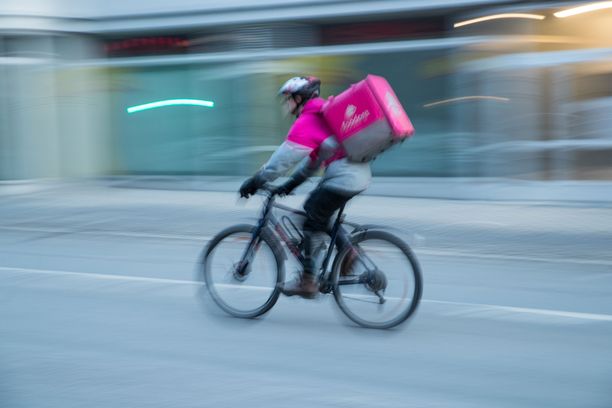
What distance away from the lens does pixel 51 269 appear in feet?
28.1

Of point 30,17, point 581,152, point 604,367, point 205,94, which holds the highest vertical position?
point 30,17

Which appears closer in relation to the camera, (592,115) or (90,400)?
(90,400)

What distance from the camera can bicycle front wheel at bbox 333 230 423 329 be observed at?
593 cm

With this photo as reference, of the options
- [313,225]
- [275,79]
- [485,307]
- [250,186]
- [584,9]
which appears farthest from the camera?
[275,79]

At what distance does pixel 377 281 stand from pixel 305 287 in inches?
20.4

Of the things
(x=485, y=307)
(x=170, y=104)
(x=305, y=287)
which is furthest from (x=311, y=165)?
(x=170, y=104)

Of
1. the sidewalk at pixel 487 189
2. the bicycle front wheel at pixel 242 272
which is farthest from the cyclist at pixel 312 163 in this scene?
the sidewalk at pixel 487 189

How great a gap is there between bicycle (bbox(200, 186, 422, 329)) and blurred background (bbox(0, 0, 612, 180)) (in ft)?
23.9

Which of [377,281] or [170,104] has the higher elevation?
[170,104]

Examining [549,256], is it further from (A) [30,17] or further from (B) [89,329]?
(A) [30,17]

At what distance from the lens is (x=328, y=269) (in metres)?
6.17

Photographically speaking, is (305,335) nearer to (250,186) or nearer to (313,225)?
(313,225)

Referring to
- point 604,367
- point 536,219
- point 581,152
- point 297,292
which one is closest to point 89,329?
point 297,292

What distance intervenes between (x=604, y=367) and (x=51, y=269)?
542 centimetres
